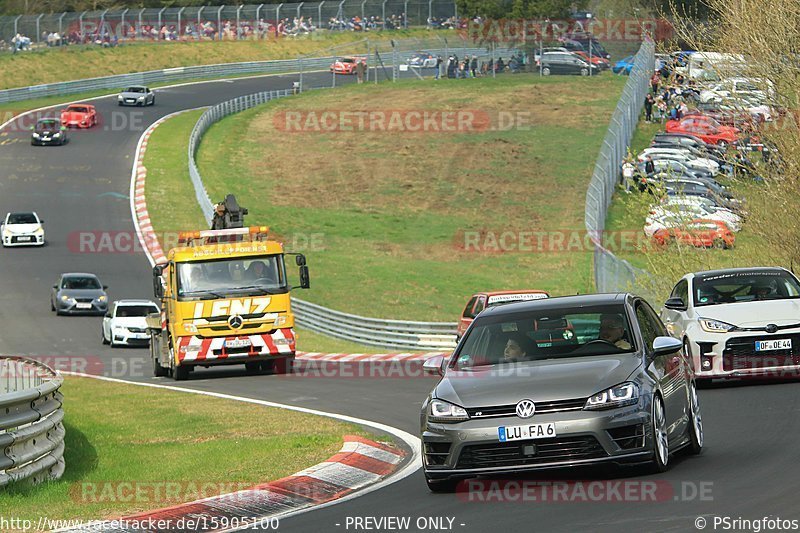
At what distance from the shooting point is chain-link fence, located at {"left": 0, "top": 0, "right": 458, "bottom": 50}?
326 feet

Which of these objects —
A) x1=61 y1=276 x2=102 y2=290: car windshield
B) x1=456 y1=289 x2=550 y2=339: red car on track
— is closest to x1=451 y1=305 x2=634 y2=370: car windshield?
x1=456 y1=289 x2=550 y2=339: red car on track

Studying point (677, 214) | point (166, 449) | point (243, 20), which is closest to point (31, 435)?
point (166, 449)

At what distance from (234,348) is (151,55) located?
78.4 m

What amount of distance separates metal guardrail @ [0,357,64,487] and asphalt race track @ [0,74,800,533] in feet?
8.54

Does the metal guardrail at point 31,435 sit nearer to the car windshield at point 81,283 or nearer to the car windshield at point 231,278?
the car windshield at point 231,278

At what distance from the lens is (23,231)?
5300cm

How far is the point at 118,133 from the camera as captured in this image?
2940 inches

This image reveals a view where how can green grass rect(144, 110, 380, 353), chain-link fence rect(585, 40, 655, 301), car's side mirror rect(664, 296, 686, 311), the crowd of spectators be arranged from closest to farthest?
car's side mirror rect(664, 296, 686, 311), chain-link fence rect(585, 40, 655, 301), green grass rect(144, 110, 380, 353), the crowd of spectators

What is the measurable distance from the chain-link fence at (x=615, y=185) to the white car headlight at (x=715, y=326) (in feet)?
35.0

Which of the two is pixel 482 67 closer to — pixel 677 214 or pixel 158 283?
pixel 677 214

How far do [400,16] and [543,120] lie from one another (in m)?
30.8

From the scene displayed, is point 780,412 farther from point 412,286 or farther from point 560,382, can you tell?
point 412,286

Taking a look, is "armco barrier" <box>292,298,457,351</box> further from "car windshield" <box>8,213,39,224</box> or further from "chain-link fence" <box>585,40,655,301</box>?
"car windshield" <box>8,213,39,224</box>

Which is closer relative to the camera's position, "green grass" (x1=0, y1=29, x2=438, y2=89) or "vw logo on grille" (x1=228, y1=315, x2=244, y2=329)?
"vw logo on grille" (x1=228, y1=315, x2=244, y2=329)
